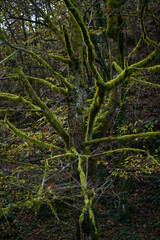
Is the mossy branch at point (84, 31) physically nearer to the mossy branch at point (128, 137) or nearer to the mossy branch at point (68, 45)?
the mossy branch at point (68, 45)

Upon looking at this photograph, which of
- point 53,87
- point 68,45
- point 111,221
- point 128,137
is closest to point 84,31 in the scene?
point 68,45

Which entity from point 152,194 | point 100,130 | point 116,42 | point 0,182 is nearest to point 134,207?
point 152,194

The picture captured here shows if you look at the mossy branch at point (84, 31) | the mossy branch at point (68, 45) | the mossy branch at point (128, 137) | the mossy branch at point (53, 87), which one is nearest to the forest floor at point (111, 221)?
the mossy branch at point (128, 137)

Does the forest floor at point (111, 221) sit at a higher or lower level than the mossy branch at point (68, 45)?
lower

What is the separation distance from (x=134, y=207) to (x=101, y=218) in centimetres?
172

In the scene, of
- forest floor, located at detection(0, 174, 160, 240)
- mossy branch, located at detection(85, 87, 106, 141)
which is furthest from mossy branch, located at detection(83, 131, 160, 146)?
forest floor, located at detection(0, 174, 160, 240)

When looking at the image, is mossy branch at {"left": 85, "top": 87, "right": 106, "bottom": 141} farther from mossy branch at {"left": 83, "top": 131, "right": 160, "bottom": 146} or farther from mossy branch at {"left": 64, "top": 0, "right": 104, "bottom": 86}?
mossy branch at {"left": 83, "top": 131, "right": 160, "bottom": 146}

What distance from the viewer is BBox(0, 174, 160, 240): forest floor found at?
335 inches

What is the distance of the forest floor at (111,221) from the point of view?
8500mm

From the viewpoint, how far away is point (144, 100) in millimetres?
13734

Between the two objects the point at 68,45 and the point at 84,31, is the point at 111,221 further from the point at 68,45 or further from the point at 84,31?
the point at 84,31

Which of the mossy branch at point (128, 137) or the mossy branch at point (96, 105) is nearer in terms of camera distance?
the mossy branch at point (96, 105)

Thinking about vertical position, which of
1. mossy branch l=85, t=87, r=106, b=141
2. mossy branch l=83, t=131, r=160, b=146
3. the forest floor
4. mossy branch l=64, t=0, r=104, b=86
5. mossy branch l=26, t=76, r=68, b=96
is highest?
mossy branch l=64, t=0, r=104, b=86

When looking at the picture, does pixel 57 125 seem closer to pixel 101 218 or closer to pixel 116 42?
pixel 116 42
